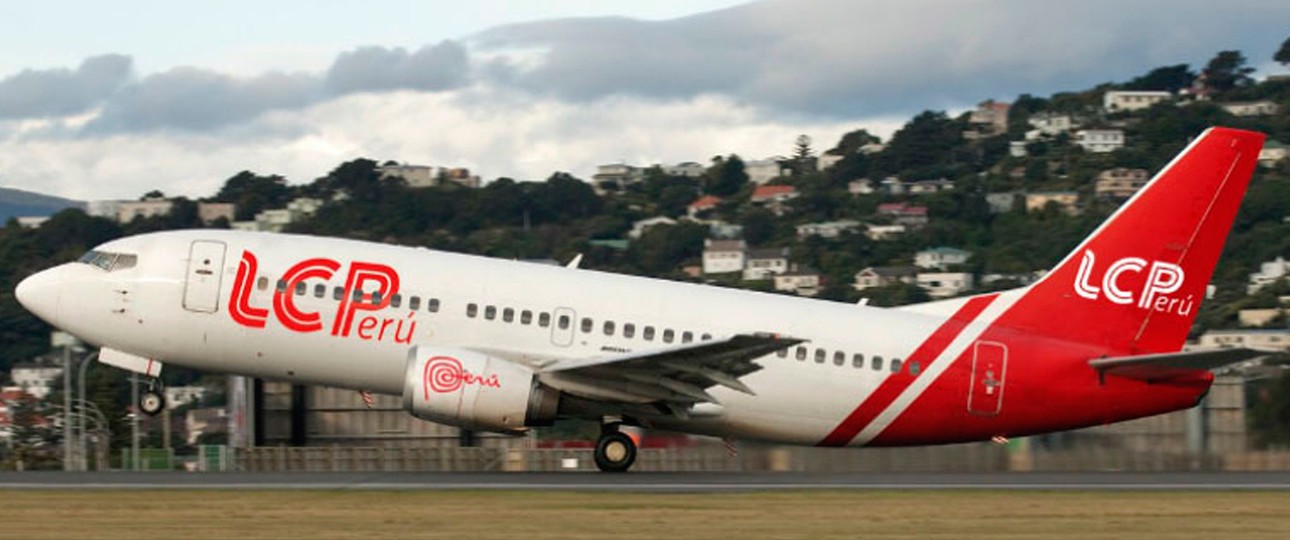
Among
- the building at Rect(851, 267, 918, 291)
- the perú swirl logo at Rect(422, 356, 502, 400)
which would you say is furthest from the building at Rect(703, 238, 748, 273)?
the perú swirl logo at Rect(422, 356, 502, 400)

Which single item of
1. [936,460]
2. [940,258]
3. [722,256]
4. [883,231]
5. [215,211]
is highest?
[215,211]

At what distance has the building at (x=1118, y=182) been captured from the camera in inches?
6019

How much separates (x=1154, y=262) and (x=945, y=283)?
240 feet

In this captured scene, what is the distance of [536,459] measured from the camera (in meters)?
39.5

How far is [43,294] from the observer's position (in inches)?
1300

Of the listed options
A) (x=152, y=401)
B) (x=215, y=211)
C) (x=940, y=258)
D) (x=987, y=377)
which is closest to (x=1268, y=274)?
(x=940, y=258)

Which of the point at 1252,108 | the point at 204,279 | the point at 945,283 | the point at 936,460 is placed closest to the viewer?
the point at 204,279

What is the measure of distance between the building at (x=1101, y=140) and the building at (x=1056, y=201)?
24.1m

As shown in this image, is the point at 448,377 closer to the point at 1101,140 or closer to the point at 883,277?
the point at 883,277

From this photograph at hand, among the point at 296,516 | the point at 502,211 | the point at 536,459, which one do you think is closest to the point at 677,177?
the point at 502,211

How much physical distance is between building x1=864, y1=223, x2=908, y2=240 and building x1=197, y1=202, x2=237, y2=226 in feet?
150

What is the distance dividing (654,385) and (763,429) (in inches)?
99.9

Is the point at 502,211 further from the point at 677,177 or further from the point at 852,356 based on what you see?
the point at 852,356

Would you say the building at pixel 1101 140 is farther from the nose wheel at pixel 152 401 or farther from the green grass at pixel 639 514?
the green grass at pixel 639 514
